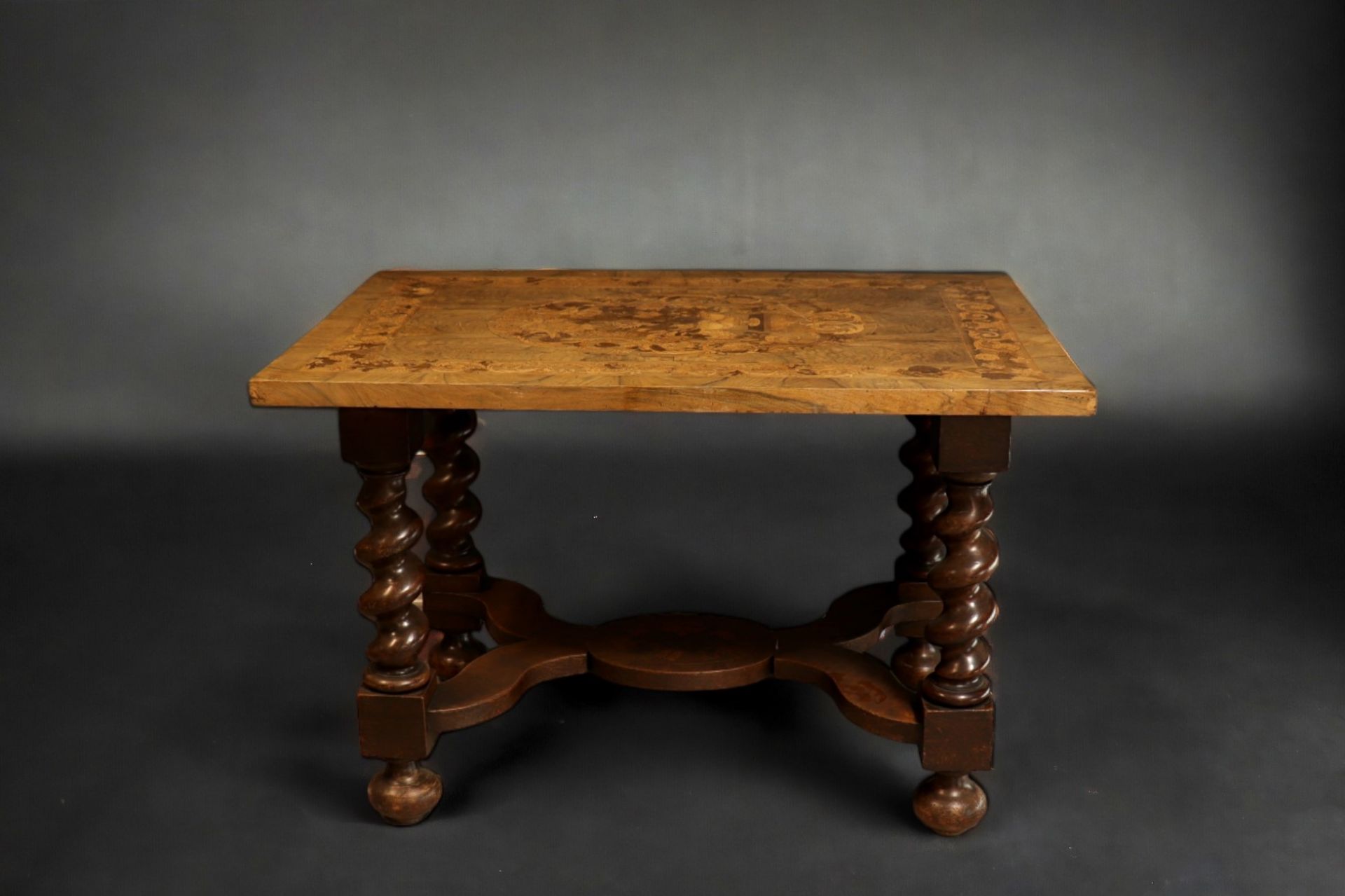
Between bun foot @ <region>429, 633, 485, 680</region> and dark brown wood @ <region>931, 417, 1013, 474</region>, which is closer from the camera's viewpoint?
dark brown wood @ <region>931, 417, 1013, 474</region>

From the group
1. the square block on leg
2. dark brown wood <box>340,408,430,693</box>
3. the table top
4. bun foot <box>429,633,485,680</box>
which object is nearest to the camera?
the table top

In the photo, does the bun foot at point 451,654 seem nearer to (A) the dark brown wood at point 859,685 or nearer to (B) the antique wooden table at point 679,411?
(B) the antique wooden table at point 679,411

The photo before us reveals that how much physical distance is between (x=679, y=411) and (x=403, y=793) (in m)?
1.01

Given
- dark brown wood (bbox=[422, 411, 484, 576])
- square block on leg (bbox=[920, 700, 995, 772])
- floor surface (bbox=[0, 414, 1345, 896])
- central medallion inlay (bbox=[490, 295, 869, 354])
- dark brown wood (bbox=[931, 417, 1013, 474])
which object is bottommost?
floor surface (bbox=[0, 414, 1345, 896])

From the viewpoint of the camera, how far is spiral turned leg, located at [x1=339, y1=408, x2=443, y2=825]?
3283mm

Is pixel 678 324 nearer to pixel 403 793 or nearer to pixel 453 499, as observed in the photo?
pixel 453 499

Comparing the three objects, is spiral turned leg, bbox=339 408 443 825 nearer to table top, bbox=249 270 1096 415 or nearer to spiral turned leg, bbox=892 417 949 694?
table top, bbox=249 270 1096 415

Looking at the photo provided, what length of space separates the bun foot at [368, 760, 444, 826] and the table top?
0.75 meters

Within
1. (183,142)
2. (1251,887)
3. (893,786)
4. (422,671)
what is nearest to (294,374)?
(422,671)

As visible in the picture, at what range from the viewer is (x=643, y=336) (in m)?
3.46

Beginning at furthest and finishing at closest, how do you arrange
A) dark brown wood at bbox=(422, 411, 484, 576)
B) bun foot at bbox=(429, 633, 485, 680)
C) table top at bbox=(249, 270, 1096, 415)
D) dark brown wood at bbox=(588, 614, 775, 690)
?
1. bun foot at bbox=(429, 633, 485, 680)
2. dark brown wood at bbox=(422, 411, 484, 576)
3. dark brown wood at bbox=(588, 614, 775, 690)
4. table top at bbox=(249, 270, 1096, 415)

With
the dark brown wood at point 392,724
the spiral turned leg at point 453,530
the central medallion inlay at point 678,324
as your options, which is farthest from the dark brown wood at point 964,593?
the spiral turned leg at point 453,530

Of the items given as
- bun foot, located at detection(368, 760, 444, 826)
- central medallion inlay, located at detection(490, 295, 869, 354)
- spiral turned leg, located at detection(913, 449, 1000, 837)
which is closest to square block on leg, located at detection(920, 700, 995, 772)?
spiral turned leg, located at detection(913, 449, 1000, 837)

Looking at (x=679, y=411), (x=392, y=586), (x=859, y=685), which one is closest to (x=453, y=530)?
(x=392, y=586)
